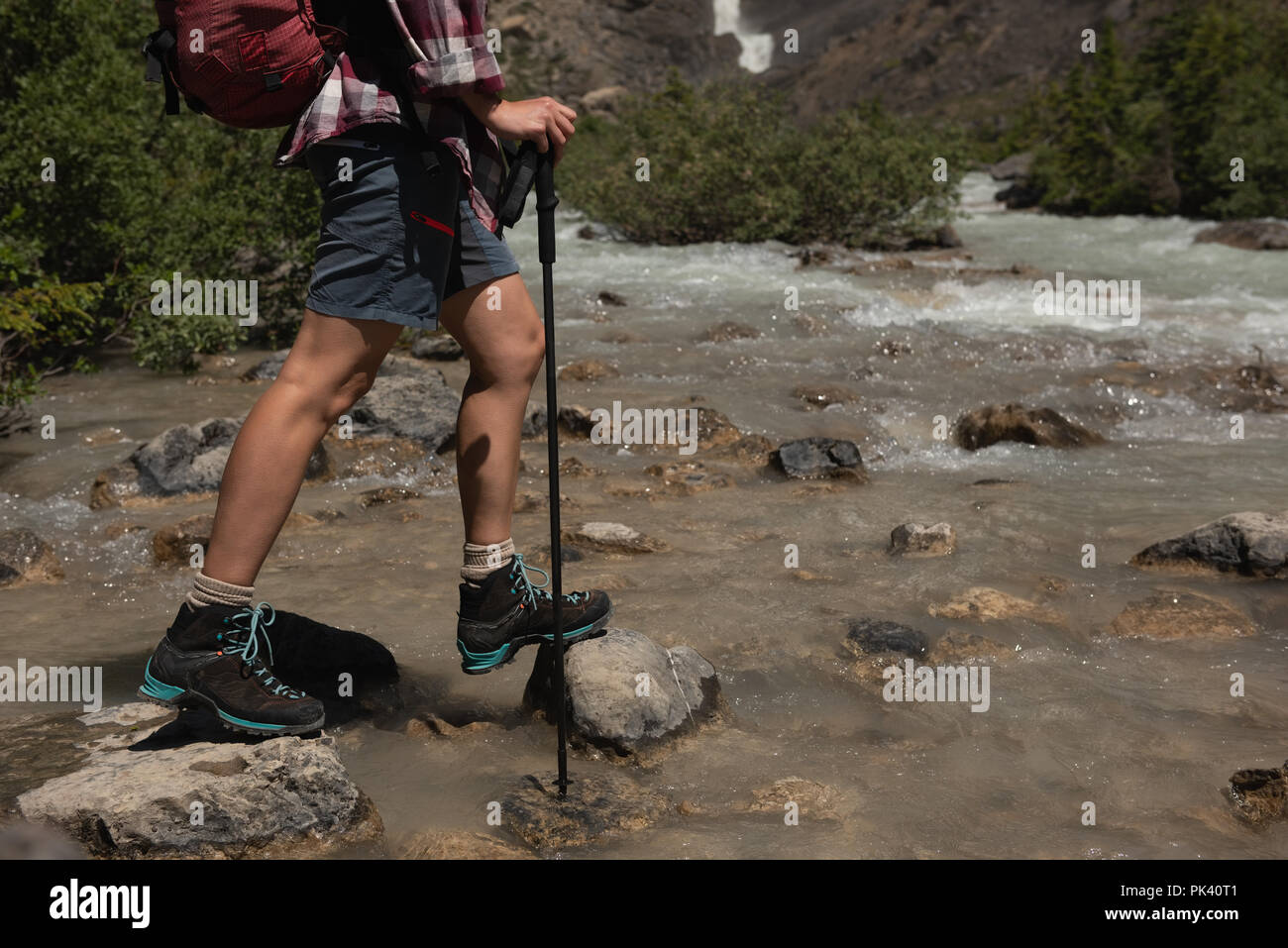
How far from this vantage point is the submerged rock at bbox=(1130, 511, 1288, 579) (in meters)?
4.66

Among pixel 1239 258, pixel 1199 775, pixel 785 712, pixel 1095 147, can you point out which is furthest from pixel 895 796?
pixel 1095 147

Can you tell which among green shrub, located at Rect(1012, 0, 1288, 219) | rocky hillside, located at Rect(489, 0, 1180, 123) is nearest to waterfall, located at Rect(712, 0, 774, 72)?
rocky hillside, located at Rect(489, 0, 1180, 123)

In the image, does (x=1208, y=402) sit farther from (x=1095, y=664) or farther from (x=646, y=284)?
(x=646, y=284)

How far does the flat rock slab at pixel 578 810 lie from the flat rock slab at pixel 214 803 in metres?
0.32

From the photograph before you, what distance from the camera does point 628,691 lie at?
10.4 feet

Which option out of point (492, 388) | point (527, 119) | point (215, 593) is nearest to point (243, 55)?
point (527, 119)

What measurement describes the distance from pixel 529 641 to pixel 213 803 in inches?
38.5

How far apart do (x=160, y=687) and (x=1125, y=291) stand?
523 inches

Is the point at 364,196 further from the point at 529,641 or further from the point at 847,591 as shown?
the point at 847,591

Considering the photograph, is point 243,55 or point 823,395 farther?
point 823,395

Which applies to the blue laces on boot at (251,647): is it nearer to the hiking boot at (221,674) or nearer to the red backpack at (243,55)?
the hiking boot at (221,674)

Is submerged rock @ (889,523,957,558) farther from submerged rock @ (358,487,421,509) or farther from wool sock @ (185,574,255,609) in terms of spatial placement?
wool sock @ (185,574,255,609)

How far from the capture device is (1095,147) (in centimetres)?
3153

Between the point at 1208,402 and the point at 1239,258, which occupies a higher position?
the point at 1239,258
